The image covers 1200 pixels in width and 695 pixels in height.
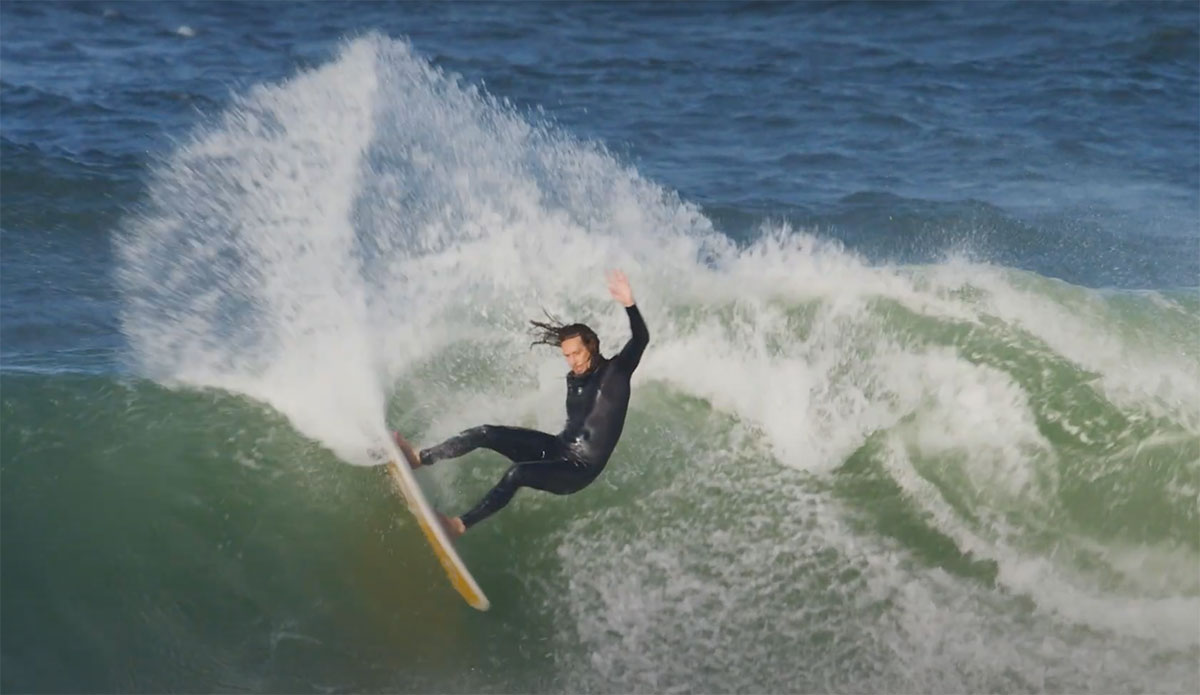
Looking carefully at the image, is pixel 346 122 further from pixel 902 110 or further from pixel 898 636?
pixel 902 110

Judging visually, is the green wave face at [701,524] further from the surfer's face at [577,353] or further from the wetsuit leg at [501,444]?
the surfer's face at [577,353]

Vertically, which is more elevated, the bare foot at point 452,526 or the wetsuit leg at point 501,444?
the wetsuit leg at point 501,444

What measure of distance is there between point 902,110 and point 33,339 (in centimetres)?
1108

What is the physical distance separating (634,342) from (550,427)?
165 cm

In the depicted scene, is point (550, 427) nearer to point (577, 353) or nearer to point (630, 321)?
point (577, 353)

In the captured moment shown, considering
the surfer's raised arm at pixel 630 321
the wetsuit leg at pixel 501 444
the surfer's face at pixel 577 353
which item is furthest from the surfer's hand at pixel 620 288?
the wetsuit leg at pixel 501 444

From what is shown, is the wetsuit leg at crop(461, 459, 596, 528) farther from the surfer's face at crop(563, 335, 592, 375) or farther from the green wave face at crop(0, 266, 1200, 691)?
the green wave face at crop(0, 266, 1200, 691)

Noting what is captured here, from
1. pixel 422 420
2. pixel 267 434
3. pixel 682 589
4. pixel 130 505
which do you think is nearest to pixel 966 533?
pixel 682 589

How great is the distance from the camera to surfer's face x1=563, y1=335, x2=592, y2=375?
23.7 feet

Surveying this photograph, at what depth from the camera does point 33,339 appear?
33.6 ft

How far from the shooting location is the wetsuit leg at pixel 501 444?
7.41 meters

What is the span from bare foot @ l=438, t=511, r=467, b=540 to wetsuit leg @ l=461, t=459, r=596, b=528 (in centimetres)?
3

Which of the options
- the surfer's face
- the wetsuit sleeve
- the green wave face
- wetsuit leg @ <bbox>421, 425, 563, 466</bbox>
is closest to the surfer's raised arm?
the wetsuit sleeve

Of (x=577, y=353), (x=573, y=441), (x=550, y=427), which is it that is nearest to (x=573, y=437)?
(x=573, y=441)
